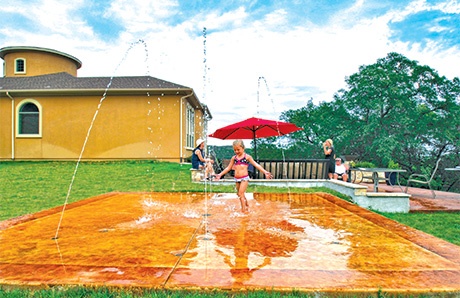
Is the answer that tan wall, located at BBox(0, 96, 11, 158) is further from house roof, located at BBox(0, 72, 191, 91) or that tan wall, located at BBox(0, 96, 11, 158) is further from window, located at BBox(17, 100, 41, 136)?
house roof, located at BBox(0, 72, 191, 91)

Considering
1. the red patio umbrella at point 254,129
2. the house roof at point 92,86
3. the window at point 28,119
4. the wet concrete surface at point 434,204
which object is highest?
the house roof at point 92,86

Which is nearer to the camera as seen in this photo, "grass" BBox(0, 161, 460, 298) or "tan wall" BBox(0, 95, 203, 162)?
"grass" BBox(0, 161, 460, 298)

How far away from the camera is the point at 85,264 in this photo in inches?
112

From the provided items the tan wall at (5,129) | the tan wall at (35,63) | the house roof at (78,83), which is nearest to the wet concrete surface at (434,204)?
the house roof at (78,83)

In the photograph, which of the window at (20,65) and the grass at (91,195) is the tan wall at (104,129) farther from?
the window at (20,65)

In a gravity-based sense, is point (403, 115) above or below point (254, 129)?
above

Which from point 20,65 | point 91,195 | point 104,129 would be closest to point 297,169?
point 91,195

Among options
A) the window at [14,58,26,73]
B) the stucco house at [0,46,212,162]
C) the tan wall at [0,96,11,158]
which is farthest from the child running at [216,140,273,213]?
the window at [14,58,26,73]

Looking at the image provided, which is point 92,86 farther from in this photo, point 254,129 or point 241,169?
point 241,169

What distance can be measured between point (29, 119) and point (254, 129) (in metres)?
16.4

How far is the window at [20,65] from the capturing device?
24422 millimetres

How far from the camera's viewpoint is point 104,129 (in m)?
19.8

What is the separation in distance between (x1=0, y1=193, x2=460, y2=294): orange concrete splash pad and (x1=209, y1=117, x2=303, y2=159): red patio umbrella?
5.18 meters

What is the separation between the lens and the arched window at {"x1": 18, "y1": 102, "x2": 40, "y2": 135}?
20.3 meters
